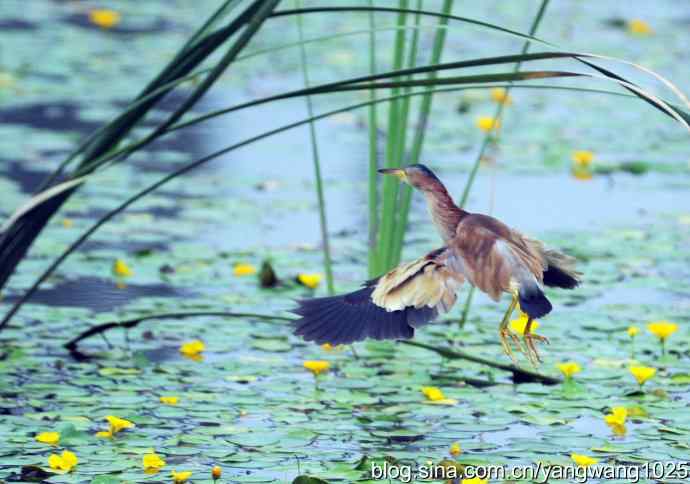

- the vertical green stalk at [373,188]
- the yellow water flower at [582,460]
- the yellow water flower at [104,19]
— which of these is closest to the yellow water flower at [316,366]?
the vertical green stalk at [373,188]

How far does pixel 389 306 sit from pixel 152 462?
701 millimetres

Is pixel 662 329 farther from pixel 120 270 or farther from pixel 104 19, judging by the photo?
pixel 104 19

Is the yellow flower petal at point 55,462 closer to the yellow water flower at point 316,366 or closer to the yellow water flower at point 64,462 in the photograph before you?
the yellow water flower at point 64,462

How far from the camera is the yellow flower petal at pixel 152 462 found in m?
2.91

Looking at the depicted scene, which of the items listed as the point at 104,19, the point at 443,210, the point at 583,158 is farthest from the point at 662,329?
the point at 104,19

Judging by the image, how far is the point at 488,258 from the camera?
2555 mm

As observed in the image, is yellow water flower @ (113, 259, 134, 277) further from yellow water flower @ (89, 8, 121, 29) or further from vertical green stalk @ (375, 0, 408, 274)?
yellow water flower @ (89, 8, 121, 29)

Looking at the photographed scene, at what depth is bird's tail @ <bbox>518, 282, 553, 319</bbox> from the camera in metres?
2.43

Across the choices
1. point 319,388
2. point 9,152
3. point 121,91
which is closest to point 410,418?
point 319,388

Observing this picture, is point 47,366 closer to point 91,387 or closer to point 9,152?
point 91,387

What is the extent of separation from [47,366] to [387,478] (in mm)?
1143

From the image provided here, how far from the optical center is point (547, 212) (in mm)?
5371

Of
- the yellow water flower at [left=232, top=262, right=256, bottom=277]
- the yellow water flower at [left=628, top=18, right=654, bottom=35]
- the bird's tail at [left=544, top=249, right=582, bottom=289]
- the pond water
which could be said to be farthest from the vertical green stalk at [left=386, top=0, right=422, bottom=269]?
the yellow water flower at [left=628, top=18, right=654, bottom=35]

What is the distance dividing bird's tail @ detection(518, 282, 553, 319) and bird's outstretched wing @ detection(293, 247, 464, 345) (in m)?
0.12
